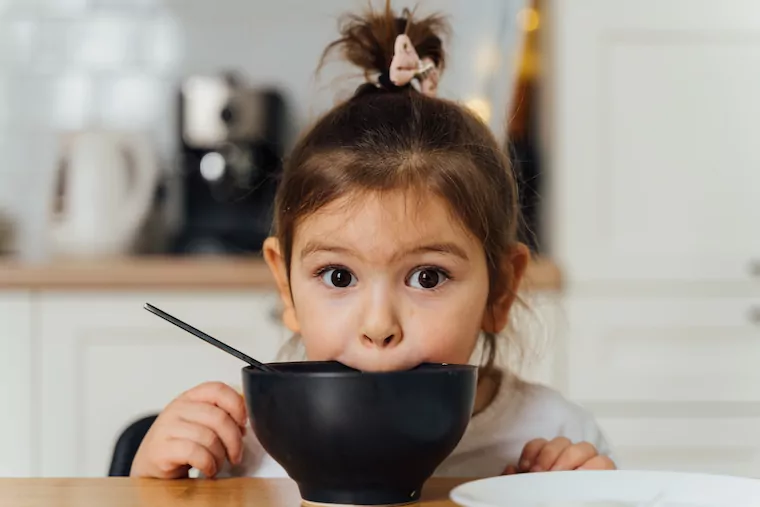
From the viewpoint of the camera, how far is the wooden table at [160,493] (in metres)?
0.73

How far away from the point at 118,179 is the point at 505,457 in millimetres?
1885

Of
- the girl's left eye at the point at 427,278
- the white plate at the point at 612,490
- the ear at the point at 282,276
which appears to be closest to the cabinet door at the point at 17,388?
the ear at the point at 282,276

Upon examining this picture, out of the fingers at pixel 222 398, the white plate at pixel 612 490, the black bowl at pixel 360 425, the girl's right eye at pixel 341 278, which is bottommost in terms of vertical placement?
the fingers at pixel 222 398

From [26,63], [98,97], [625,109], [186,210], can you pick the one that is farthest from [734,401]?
[26,63]

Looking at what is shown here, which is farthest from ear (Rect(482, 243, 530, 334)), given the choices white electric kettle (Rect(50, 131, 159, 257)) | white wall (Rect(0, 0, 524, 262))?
white wall (Rect(0, 0, 524, 262))

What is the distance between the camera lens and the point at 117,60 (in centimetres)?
331

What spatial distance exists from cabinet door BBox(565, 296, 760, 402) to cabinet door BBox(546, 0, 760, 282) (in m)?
0.15

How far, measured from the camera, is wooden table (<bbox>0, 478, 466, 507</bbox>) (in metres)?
0.73

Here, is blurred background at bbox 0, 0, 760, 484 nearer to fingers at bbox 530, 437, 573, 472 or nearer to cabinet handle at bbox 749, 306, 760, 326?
cabinet handle at bbox 749, 306, 760, 326

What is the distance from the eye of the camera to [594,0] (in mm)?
2758

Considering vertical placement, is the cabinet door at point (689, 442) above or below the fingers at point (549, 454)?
below

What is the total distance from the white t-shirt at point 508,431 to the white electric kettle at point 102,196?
1.78 meters

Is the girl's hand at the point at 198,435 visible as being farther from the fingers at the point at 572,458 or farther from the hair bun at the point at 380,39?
the hair bun at the point at 380,39

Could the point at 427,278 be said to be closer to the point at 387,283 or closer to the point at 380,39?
the point at 387,283
